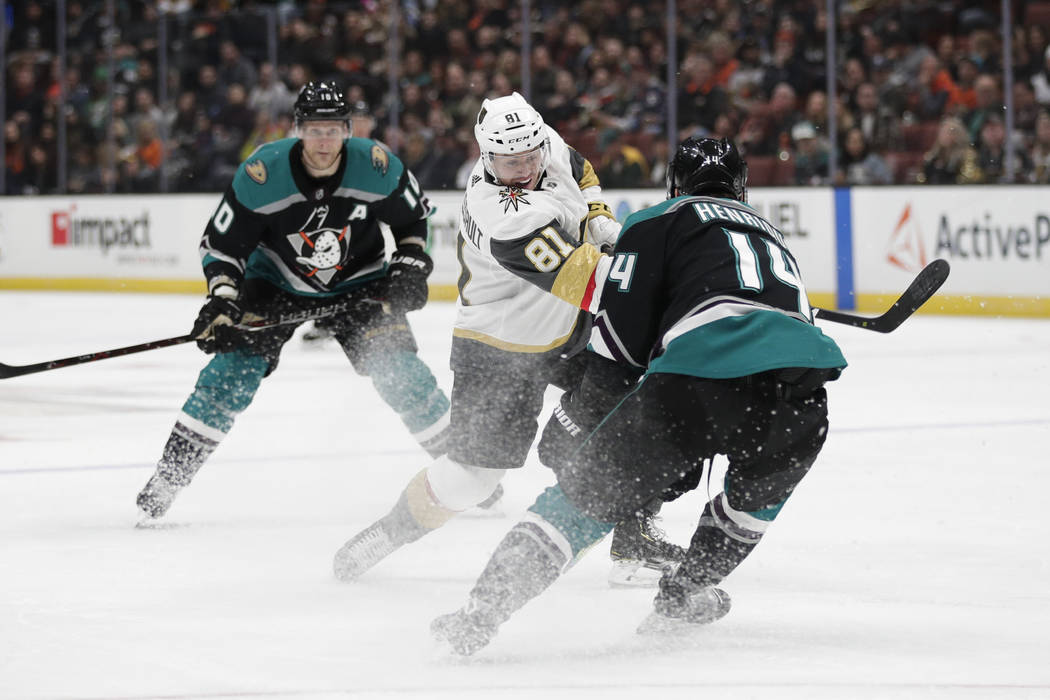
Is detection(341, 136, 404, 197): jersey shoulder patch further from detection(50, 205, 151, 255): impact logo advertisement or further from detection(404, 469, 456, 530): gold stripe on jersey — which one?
detection(50, 205, 151, 255): impact logo advertisement

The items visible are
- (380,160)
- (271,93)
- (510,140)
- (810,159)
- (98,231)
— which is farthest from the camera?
(98,231)

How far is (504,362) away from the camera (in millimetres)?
3174

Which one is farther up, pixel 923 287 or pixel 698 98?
pixel 698 98

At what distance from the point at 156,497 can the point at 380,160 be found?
102 centimetres

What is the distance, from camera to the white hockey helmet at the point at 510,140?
284 cm

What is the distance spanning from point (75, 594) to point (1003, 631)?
5.95ft

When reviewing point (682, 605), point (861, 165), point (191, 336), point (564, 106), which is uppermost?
point (564, 106)

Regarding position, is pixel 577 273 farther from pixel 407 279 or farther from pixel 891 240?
pixel 891 240

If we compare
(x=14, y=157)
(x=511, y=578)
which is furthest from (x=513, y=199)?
(x=14, y=157)

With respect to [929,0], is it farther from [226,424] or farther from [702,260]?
[702,260]

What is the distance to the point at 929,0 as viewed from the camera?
9.11m

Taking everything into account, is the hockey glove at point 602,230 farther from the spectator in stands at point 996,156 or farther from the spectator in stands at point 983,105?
the spectator in stands at point 983,105

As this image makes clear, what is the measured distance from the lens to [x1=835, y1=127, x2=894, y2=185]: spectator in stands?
347 inches

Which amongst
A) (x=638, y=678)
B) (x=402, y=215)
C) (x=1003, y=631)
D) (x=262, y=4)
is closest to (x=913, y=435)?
(x=402, y=215)
